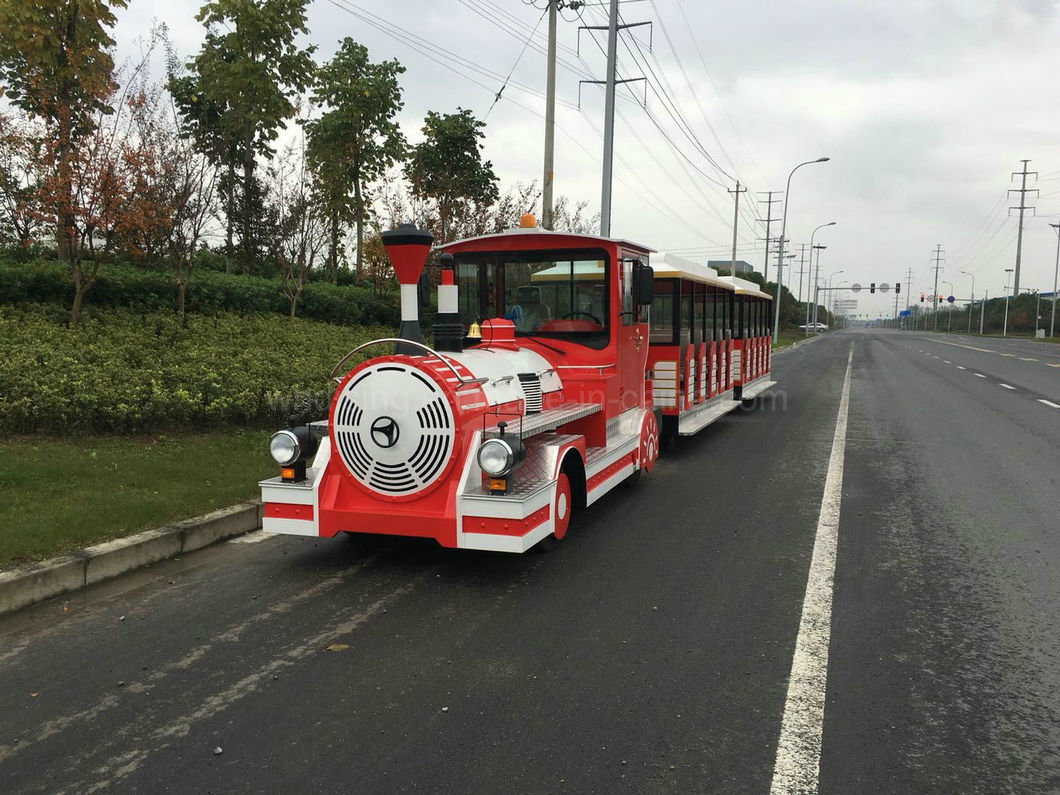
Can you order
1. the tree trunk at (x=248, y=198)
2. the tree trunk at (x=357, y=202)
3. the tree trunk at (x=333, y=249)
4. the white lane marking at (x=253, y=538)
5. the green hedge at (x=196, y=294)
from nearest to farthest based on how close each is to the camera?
the white lane marking at (x=253, y=538) → the green hedge at (x=196, y=294) → the tree trunk at (x=248, y=198) → the tree trunk at (x=333, y=249) → the tree trunk at (x=357, y=202)

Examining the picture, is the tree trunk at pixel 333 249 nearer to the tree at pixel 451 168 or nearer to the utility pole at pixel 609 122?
the tree at pixel 451 168

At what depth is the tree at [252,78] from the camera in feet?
54.6

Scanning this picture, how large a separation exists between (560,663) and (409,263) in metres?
2.91

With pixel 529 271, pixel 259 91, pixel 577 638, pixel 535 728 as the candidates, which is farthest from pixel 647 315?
pixel 259 91

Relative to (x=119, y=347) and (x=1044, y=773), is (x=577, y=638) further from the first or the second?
(x=119, y=347)

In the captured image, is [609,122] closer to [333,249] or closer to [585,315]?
[333,249]

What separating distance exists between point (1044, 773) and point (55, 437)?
8.16m

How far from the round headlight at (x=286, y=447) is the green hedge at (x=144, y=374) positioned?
175cm

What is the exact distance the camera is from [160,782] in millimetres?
2809

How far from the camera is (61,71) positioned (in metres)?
10.4

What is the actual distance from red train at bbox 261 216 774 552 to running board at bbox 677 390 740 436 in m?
1.53

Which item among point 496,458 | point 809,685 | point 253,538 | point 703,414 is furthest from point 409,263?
point 703,414

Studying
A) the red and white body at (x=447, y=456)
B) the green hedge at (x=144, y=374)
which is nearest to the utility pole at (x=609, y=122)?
the green hedge at (x=144, y=374)

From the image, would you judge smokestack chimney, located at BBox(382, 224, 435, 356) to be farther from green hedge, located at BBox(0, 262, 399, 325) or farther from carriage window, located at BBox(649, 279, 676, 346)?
green hedge, located at BBox(0, 262, 399, 325)
